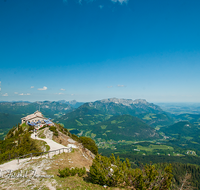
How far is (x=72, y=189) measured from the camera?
1772 cm

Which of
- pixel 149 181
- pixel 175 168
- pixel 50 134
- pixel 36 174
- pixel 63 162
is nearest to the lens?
pixel 149 181

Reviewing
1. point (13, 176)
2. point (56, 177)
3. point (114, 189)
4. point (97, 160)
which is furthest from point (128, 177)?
point (13, 176)

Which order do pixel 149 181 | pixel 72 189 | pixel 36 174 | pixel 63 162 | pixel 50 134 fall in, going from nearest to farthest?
pixel 72 189 < pixel 149 181 < pixel 36 174 < pixel 63 162 < pixel 50 134

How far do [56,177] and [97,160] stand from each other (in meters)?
7.64

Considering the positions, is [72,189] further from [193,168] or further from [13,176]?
[193,168]

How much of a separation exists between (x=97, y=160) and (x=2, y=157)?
24868 millimetres

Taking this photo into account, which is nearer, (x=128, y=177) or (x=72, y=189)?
(x=72, y=189)

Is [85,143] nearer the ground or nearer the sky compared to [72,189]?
nearer the ground

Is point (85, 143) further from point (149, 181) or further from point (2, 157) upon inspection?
point (149, 181)

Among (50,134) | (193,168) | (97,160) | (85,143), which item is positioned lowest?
(193,168)

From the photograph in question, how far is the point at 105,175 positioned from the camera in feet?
67.1

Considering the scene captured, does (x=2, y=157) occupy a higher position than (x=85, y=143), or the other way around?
(x=2, y=157)

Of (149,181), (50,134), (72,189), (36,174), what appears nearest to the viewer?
(72,189)

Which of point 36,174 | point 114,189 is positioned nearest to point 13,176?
point 36,174
